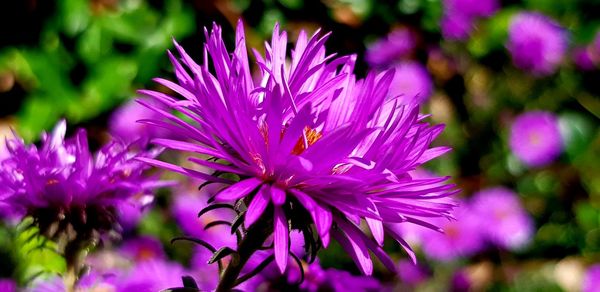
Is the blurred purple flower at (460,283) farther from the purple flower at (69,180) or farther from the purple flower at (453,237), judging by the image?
the purple flower at (69,180)

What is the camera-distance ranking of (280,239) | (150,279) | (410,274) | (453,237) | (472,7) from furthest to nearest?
1. (472,7)
2. (453,237)
3. (410,274)
4. (150,279)
5. (280,239)

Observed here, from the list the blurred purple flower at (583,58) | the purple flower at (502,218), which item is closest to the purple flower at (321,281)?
the purple flower at (502,218)

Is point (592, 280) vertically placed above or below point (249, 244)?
below

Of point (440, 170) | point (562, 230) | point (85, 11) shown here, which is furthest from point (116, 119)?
point (562, 230)

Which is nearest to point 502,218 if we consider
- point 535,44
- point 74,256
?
point 535,44

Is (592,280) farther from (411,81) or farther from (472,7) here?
(472,7)

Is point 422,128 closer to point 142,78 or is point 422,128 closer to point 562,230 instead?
point 142,78
